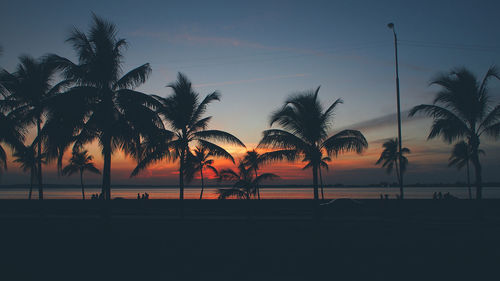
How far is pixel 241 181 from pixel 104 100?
36.4ft

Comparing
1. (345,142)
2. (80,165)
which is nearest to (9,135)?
(345,142)

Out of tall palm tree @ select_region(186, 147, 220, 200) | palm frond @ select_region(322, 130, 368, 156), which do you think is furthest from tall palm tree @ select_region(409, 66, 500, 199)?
tall palm tree @ select_region(186, 147, 220, 200)

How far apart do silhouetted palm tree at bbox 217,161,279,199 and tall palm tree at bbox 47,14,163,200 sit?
325 inches

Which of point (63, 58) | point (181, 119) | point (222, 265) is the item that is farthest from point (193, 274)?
point (181, 119)

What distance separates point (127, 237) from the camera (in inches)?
483

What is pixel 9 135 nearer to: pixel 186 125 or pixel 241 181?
pixel 186 125

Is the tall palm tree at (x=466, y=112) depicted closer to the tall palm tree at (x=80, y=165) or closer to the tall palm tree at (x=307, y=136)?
the tall palm tree at (x=307, y=136)

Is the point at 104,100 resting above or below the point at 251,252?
above

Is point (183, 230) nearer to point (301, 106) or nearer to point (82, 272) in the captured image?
point (82, 272)

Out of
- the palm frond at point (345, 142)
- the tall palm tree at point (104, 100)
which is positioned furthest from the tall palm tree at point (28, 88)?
the palm frond at point (345, 142)

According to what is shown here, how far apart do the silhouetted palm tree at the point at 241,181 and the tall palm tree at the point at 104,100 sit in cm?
825

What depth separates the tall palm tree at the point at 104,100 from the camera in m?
13.1

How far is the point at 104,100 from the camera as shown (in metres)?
13.4

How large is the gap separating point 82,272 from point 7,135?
9447 mm
